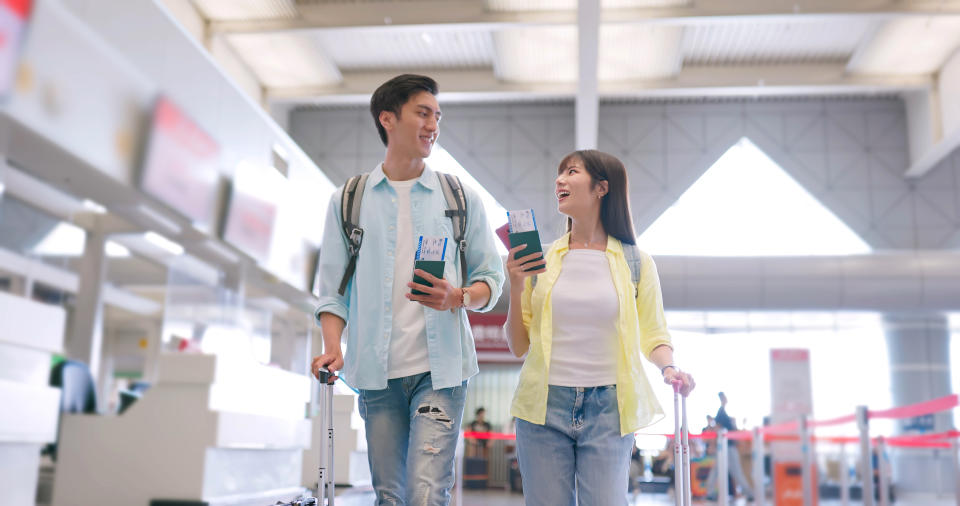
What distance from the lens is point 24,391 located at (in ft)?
18.0

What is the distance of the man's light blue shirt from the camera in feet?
8.86

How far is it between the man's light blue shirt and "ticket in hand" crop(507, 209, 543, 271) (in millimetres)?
102

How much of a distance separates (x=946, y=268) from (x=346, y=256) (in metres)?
16.1

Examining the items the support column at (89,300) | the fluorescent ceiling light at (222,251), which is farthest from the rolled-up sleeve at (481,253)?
the support column at (89,300)

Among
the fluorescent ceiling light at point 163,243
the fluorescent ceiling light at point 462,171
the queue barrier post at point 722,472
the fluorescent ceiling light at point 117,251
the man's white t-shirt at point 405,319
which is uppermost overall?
the fluorescent ceiling light at point 462,171

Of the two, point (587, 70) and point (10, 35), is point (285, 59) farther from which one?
point (10, 35)

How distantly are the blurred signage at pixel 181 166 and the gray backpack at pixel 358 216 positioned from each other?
7694 millimetres

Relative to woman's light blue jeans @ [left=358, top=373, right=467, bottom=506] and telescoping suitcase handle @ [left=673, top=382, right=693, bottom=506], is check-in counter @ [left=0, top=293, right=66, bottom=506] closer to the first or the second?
woman's light blue jeans @ [left=358, top=373, right=467, bottom=506]

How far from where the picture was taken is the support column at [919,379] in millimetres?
19172

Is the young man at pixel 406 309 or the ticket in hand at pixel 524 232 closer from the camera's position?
the young man at pixel 406 309

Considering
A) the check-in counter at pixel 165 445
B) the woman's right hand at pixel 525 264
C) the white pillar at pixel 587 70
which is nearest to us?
the woman's right hand at pixel 525 264

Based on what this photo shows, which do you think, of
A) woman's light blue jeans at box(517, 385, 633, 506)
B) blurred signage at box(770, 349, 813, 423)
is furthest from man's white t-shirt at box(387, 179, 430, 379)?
blurred signage at box(770, 349, 813, 423)

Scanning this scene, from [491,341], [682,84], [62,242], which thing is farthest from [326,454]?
A: [491,341]

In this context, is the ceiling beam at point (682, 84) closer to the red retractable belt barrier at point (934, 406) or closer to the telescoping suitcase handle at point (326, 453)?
the red retractable belt barrier at point (934, 406)
